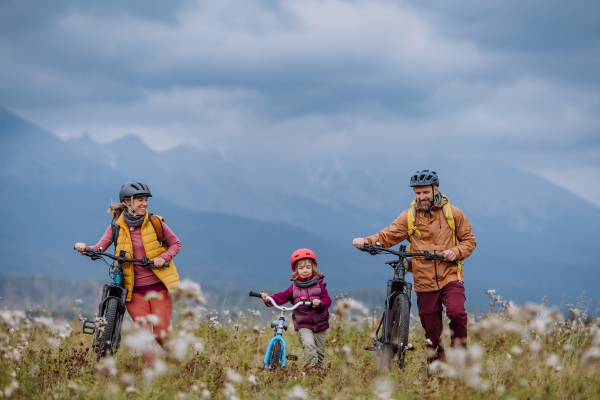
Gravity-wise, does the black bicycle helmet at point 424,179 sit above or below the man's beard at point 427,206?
above

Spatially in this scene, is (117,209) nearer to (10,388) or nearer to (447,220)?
(10,388)

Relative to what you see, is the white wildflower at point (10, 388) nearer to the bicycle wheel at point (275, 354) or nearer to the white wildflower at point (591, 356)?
the bicycle wheel at point (275, 354)

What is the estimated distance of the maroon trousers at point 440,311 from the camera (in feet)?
23.0

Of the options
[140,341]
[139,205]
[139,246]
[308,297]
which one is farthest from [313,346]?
[140,341]

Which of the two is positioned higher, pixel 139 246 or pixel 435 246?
pixel 435 246

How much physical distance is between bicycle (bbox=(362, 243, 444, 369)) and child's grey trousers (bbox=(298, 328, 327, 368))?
0.75 meters

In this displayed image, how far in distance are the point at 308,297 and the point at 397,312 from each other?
4.20 feet

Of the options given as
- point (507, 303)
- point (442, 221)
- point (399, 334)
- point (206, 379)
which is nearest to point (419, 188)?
point (442, 221)

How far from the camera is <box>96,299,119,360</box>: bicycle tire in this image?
22.1 ft

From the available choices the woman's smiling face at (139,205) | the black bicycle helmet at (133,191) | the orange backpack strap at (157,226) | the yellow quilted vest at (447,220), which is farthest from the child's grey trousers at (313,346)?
the black bicycle helmet at (133,191)

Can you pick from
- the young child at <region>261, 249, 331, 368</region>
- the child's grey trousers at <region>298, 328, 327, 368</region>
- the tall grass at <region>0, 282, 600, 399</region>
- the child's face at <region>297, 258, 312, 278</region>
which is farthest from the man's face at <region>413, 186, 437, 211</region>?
the child's grey trousers at <region>298, 328, 327, 368</region>

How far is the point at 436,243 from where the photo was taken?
739cm

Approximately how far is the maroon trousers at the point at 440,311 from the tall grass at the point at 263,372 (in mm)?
461

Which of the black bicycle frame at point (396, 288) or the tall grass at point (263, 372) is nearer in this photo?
the tall grass at point (263, 372)
